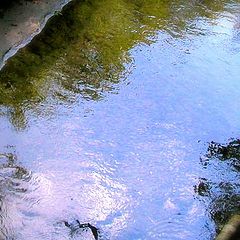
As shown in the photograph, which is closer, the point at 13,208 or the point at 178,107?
the point at 13,208

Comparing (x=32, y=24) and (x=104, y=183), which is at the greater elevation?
(x=32, y=24)

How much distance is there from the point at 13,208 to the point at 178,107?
2.55 metres

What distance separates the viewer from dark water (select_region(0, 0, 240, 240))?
461 cm

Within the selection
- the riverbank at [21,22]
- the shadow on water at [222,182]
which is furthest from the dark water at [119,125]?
the riverbank at [21,22]

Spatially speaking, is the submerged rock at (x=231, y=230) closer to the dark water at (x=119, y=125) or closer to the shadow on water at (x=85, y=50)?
the dark water at (x=119, y=125)

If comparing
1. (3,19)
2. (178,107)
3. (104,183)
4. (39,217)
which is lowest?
(178,107)

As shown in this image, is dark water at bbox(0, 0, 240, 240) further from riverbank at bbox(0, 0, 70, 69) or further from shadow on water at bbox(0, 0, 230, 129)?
riverbank at bbox(0, 0, 70, 69)

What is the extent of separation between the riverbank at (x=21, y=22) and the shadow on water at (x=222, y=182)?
9.51ft

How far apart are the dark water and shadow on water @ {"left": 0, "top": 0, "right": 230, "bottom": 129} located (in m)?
0.02

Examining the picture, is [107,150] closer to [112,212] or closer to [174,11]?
[112,212]

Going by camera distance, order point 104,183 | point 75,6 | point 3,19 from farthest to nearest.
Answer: point 75,6 → point 3,19 → point 104,183

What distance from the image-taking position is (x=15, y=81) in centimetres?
599

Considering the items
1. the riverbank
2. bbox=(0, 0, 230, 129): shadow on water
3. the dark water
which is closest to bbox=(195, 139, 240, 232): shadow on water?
the dark water

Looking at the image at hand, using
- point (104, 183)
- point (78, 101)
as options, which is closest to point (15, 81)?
point (78, 101)
